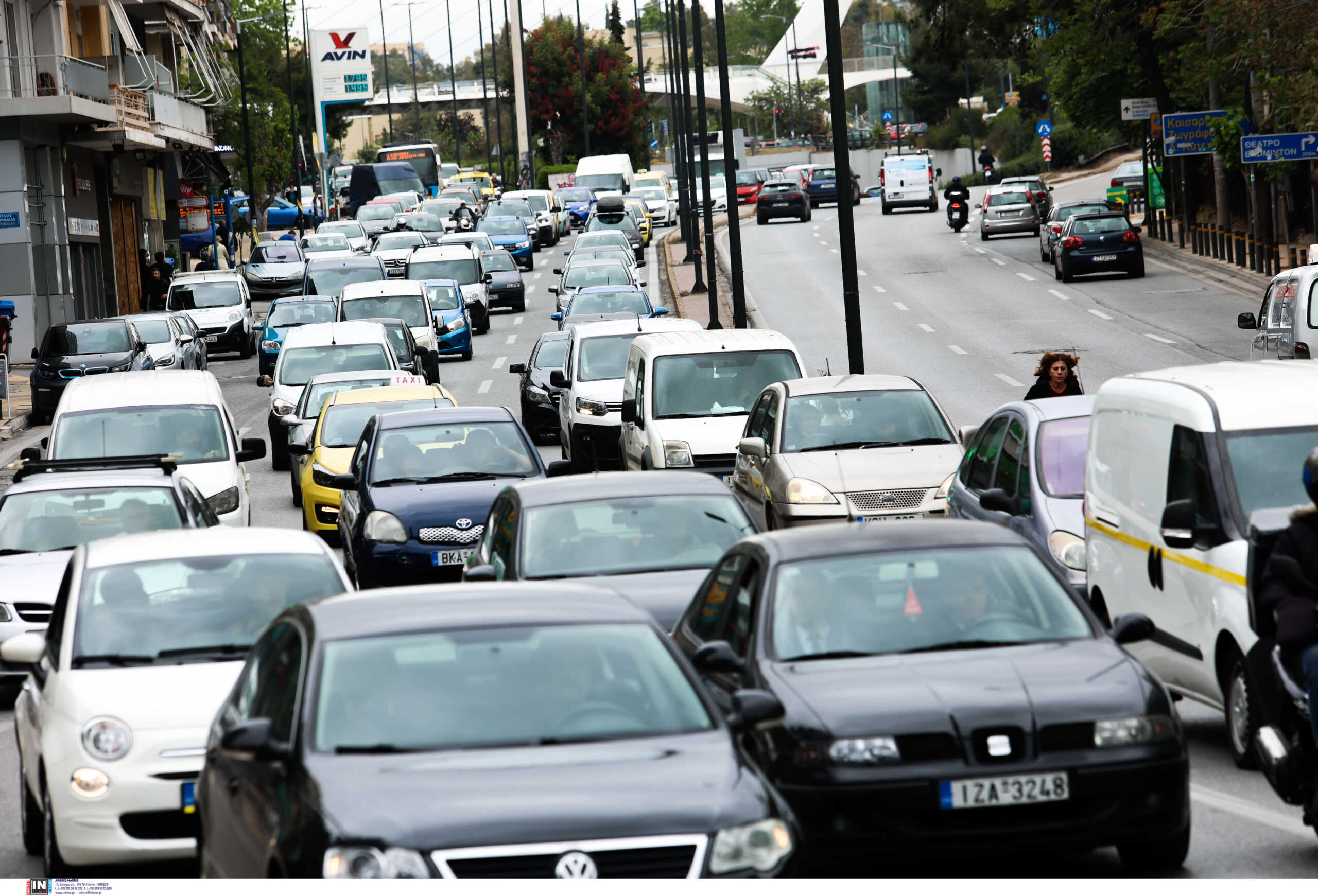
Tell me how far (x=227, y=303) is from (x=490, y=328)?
631cm

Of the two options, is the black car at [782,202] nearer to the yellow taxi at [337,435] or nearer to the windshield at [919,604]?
the yellow taxi at [337,435]

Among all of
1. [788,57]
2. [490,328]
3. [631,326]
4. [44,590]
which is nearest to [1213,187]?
[490,328]

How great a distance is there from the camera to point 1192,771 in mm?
8805

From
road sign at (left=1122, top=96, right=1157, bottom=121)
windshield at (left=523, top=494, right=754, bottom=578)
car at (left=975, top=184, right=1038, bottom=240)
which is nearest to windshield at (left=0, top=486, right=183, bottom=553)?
windshield at (left=523, top=494, right=754, bottom=578)

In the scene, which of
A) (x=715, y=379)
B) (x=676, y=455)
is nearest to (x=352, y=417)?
(x=715, y=379)

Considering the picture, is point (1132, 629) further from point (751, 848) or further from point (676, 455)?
point (676, 455)

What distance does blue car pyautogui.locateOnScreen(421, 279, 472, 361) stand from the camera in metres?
37.5

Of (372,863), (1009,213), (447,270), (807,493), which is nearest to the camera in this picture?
(372,863)

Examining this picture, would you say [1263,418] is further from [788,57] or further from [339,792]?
[788,57]

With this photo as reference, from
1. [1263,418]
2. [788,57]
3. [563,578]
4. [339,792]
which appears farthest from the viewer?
[788,57]

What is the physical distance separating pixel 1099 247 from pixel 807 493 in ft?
→ 109

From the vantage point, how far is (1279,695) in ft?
24.0

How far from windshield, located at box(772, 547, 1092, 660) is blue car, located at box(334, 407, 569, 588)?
651 cm

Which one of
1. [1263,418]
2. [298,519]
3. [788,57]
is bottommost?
[298,519]
